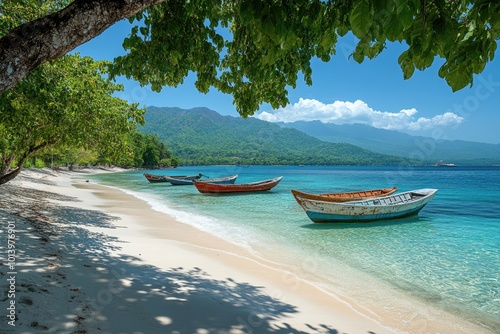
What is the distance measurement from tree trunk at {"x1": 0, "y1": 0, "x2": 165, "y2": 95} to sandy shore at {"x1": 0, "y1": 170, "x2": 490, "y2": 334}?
2.70m

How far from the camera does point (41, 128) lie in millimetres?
11688

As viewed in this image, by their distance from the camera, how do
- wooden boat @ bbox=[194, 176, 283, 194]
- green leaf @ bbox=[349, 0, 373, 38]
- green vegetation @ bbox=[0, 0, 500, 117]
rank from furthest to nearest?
1. wooden boat @ bbox=[194, 176, 283, 194]
2. green vegetation @ bbox=[0, 0, 500, 117]
3. green leaf @ bbox=[349, 0, 373, 38]

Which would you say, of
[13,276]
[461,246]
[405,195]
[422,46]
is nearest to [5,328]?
[13,276]

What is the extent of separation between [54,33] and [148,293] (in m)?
4.10

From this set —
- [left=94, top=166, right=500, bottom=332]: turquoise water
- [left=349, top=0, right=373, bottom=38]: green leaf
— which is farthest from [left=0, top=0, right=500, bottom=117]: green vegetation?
[left=94, top=166, right=500, bottom=332]: turquoise water

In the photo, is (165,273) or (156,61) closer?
(156,61)

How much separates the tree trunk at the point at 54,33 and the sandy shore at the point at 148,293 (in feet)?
8.85

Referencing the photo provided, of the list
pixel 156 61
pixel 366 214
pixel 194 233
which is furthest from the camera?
pixel 366 214

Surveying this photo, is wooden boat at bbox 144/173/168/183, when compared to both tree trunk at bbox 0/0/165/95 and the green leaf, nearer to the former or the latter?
tree trunk at bbox 0/0/165/95

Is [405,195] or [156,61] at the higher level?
[156,61]

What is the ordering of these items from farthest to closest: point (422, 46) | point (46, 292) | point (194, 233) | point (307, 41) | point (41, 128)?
point (194, 233), point (41, 128), point (307, 41), point (46, 292), point (422, 46)

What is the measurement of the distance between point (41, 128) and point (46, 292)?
32.1ft

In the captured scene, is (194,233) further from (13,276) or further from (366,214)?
(366,214)

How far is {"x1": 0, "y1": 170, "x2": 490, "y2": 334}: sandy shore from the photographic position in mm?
3785
